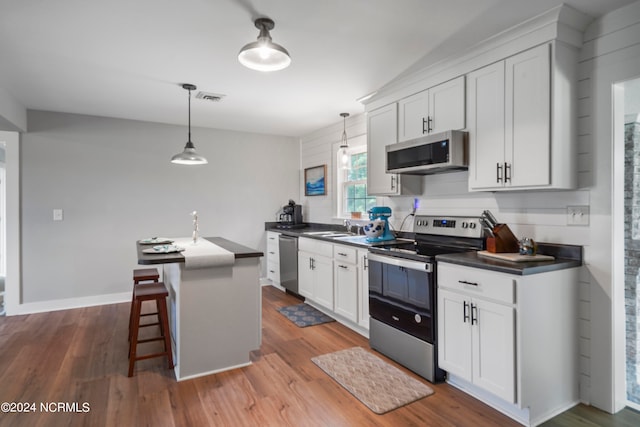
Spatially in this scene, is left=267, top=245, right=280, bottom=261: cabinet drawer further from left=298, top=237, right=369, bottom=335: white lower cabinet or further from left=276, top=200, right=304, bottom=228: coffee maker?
left=298, top=237, right=369, bottom=335: white lower cabinet

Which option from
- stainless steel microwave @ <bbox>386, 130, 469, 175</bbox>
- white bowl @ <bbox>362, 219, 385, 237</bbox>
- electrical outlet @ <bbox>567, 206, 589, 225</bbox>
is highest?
stainless steel microwave @ <bbox>386, 130, 469, 175</bbox>

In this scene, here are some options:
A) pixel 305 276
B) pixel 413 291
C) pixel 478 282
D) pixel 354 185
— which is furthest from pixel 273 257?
pixel 478 282

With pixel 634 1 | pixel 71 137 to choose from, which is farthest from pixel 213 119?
pixel 634 1

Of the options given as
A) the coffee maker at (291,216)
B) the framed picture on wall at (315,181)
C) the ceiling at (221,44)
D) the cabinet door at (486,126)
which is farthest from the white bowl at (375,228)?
the coffee maker at (291,216)

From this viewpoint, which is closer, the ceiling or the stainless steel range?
the ceiling

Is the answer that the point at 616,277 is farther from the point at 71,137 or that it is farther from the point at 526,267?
the point at 71,137

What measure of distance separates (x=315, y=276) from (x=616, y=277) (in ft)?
8.76

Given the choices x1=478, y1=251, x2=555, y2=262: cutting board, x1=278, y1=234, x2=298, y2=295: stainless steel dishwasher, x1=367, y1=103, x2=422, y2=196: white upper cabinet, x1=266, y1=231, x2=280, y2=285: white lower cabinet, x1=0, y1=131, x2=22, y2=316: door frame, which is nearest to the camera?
x1=478, y1=251, x2=555, y2=262: cutting board

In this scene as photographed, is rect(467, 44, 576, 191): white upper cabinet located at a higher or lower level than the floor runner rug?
higher

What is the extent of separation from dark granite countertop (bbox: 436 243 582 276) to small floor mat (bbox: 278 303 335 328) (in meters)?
1.78

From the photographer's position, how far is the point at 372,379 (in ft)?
8.13

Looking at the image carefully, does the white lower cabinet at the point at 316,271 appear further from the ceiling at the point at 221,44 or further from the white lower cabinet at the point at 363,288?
the ceiling at the point at 221,44

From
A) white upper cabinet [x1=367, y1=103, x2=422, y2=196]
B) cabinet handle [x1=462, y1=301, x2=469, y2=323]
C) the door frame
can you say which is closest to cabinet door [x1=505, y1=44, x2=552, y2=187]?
cabinet handle [x1=462, y1=301, x2=469, y2=323]

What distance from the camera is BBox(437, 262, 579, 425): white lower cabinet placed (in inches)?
76.1
